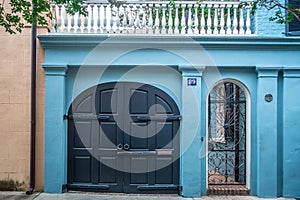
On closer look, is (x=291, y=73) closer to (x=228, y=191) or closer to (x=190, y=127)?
(x=190, y=127)

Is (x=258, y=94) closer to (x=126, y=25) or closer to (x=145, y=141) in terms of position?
(x=145, y=141)

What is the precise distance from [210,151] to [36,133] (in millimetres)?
3929

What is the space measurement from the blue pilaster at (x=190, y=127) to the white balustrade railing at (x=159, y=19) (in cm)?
102

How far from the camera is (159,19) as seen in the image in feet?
20.9

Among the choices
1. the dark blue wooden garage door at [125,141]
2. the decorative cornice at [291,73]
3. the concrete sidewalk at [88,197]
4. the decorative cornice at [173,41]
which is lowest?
the concrete sidewalk at [88,197]

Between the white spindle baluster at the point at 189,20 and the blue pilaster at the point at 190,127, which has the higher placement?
the white spindle baluster at the point at 189,20

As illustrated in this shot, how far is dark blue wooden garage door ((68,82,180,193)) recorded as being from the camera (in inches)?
244

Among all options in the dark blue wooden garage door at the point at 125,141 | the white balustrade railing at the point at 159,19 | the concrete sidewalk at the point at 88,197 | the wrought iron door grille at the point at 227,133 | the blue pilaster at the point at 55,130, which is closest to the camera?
the concrete sidewalk at the point at 88,197

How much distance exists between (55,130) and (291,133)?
5.13m

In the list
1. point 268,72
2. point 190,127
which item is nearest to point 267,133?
point 268,72

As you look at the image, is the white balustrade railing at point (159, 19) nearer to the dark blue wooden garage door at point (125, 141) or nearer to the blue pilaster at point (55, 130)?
the blue pilaster at point (55, 130)

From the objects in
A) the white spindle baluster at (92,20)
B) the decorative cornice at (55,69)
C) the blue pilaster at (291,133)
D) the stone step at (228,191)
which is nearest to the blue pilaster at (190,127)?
the stone step at (228,191)

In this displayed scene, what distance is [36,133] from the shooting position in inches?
245

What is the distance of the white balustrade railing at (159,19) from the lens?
6.32 meters
